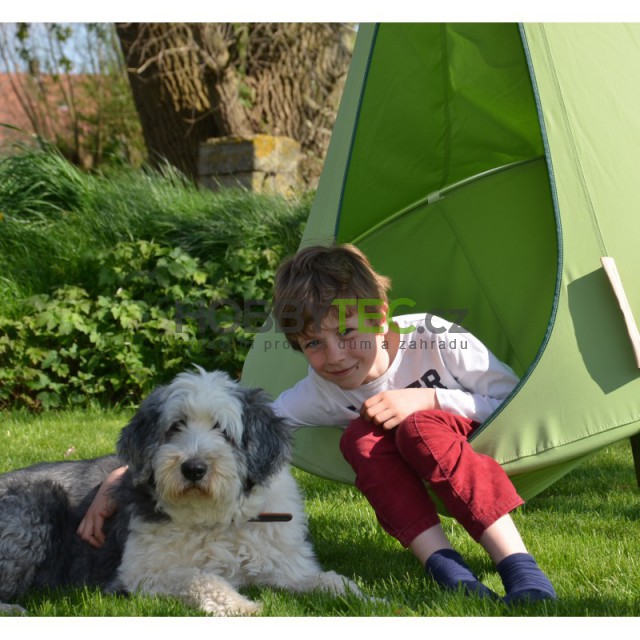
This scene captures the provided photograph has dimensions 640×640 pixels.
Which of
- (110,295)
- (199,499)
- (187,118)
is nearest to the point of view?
(199,499)

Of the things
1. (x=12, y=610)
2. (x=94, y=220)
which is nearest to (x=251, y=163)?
(x=94, y=220)

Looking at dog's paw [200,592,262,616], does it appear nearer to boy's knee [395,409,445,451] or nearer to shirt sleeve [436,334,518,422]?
boy's knee [395,409,445,451]

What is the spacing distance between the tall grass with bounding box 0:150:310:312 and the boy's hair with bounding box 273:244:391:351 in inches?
121

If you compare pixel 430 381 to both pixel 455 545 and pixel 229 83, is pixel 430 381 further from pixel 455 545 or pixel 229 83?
pixel 229 83

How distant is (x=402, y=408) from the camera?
8.96 ft

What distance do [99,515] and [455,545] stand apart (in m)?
1.30

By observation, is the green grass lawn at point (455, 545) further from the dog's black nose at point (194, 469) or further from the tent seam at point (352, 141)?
the tent seam at point (352, 141)

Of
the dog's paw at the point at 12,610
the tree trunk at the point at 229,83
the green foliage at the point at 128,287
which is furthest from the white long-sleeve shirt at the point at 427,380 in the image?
the tree trunk at the point at 229,83

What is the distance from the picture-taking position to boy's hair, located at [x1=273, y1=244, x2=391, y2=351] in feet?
9.71

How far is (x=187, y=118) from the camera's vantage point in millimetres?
8266

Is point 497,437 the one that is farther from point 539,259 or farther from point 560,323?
point 539,259

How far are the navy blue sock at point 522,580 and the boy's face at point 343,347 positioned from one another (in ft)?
2.76
